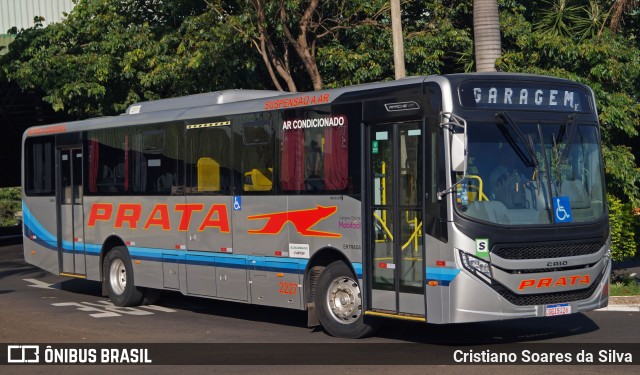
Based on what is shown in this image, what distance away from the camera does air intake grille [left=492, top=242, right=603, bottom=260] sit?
1195 centimetres

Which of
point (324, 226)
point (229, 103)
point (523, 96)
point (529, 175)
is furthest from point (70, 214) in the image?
point (529, 175)

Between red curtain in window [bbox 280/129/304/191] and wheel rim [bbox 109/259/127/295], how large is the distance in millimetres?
5293

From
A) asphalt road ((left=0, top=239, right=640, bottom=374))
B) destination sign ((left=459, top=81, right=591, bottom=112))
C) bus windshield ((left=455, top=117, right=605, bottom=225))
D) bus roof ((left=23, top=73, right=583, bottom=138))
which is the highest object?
bus roof ((left=23, top=73, right=583, bottom=138))

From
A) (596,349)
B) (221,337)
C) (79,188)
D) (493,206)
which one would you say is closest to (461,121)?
(493,206)

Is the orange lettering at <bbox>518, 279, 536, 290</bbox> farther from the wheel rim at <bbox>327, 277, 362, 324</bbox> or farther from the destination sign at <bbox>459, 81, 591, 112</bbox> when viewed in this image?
the wheel rim at <bbox>327, 277, 362, 324</bbox>

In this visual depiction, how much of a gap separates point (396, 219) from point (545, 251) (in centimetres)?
184

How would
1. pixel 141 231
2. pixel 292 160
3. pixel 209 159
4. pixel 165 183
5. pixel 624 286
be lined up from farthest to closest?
pixel 624 286, pixel 141 231, pixel 165 183, pixel 209 159, pixel 292 160

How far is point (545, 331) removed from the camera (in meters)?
14.0

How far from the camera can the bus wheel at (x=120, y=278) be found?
18.4 metres

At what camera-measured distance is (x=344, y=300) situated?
44.9 feet

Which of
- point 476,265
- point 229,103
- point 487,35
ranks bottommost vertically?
point 476,265

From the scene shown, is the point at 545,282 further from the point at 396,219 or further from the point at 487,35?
the point at 487,35

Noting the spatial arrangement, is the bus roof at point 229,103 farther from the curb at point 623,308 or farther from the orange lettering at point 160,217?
the curb at point 623,308

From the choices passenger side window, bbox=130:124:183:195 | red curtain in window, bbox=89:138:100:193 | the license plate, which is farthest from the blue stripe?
red curtain in window, bbox=89:138:100:193
